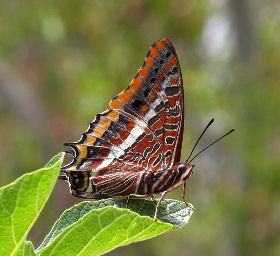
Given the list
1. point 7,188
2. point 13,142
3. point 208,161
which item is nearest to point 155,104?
point 7,188

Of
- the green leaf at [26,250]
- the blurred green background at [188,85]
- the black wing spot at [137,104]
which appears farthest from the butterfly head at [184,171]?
the blurred green background at [188,85]

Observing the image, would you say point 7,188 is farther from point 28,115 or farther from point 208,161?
point 208,161

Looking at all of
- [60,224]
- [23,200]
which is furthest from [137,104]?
[23,200]

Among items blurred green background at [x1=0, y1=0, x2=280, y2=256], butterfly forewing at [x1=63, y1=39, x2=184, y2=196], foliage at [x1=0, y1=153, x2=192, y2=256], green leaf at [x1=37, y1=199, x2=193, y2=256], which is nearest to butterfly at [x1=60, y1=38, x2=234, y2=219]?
butterfly forewing at [x1=63, y1=39, x2=184, y2=196]

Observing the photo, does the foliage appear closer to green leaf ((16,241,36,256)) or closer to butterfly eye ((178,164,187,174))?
green leaf ((16,241,36,256))

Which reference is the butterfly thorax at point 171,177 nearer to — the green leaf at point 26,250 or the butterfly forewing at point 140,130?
the butterfly forewing at point 140,130
